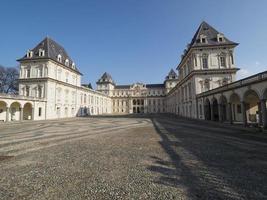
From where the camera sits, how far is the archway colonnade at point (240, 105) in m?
16.1

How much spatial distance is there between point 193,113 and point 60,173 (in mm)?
31820

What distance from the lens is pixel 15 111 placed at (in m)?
32.1

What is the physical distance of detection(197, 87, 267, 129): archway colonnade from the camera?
633 inches

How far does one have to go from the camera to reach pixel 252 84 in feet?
52.0

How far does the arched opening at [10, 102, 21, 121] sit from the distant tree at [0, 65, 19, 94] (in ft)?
72.3

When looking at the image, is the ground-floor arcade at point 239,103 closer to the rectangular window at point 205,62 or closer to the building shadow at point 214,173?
the rectangular window at point 205,62

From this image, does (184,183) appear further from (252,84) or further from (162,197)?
(252,84)

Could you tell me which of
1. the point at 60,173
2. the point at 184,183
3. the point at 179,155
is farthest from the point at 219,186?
the point at 60,173

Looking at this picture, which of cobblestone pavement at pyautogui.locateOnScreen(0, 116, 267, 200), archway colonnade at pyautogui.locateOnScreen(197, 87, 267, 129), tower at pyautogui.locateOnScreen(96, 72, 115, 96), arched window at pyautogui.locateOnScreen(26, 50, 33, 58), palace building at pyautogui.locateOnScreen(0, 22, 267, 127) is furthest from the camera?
tower at pyautogui.locateOnScreen(96, 72, 115, 96)

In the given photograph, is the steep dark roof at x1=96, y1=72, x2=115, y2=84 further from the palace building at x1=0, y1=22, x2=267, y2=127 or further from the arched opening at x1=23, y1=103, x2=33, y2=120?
the arched opening at x1=23, y1=103, x2=33, y2=120

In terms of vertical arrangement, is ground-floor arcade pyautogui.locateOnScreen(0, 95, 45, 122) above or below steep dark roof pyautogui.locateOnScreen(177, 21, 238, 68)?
below

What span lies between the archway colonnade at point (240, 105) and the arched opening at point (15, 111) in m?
37.1

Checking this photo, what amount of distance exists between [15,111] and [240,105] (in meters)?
42.6

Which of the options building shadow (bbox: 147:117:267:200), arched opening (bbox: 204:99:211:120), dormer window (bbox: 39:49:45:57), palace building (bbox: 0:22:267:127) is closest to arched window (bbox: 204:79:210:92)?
palace building (bbox: 0:22:267:127)
